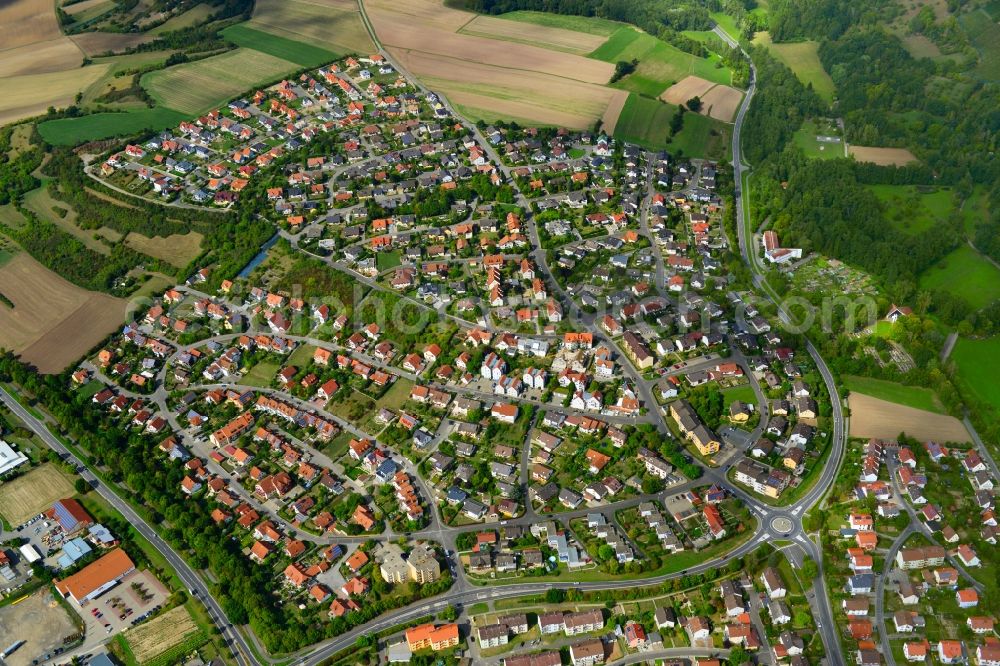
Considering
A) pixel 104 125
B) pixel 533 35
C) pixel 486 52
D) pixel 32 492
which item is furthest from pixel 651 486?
pixel 533 35

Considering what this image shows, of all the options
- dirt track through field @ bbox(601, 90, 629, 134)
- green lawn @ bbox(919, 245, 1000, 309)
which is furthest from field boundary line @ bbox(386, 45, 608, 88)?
green lawn @ bbox(919, 245, 1000, 309)

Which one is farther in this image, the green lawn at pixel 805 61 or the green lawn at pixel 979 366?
the green lawn at pixel 805 61

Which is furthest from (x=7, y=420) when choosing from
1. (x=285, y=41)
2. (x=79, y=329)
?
(x=285, y=41)

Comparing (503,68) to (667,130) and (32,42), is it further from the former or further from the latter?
(32,42)

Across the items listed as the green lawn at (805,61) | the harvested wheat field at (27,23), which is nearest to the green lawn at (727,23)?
the green lawn at (805,61)

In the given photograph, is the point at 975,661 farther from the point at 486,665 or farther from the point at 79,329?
the point at 79,329

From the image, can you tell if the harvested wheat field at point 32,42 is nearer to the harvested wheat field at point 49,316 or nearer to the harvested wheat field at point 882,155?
the harvested wheat field at point 49,316
